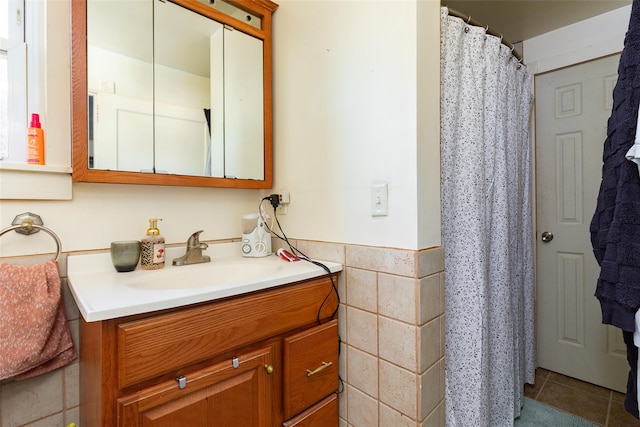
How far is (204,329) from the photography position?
734 mm

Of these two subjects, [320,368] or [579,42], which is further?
[579,42]

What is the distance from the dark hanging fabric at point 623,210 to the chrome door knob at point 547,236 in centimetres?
102

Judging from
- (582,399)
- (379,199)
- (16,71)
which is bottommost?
(582,399)

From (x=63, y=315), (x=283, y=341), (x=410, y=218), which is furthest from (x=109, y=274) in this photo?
(x=410, y=218)

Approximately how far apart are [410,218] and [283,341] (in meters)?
0.56

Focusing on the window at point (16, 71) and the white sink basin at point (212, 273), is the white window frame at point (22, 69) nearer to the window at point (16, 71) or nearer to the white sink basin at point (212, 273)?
the window at point (16, 71)

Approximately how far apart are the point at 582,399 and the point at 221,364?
6.67ft

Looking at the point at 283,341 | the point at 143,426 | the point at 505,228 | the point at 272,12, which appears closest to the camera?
the point at 143,426

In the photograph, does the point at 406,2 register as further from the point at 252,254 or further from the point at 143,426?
the point at 143,426

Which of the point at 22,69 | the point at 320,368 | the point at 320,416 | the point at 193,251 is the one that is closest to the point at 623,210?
the point at 320,368

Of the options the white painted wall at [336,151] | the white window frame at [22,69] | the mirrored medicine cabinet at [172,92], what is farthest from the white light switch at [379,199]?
the white window frame at [22,69]

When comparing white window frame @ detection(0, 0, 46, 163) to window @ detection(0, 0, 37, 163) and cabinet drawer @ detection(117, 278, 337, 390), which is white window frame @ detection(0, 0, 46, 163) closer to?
window @ detection(0, 0, 37, 163)

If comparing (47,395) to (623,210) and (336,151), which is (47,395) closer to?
(336,151)

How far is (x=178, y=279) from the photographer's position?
1.06 m
